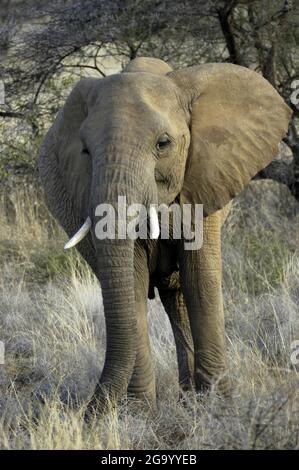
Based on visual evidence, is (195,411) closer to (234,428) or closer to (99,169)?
(234,428)

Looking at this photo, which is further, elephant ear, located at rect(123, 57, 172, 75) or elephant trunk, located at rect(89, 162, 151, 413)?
elephant ear, located at rect(123, 57, 172, 75)

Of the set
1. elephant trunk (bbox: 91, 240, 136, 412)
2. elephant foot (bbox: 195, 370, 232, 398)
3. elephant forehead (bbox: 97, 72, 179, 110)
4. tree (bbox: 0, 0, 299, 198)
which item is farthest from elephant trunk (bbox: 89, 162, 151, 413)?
tree (bbox: 0, 0, 299, 198)

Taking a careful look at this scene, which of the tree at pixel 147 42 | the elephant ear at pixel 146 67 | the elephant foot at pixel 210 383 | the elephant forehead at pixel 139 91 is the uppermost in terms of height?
the tree at pixel 147 42

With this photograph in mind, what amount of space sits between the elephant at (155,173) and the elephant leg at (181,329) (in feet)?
0.04

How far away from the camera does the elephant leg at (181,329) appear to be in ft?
19.6

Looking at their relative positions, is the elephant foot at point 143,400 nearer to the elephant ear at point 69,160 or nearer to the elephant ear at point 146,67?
the elephant ear at point 69,160

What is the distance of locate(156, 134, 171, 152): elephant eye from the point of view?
16.3 ft

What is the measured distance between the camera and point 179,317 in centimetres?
608

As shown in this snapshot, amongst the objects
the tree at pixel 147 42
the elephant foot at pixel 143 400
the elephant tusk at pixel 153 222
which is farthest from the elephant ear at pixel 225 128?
the tree at pixel 147 42

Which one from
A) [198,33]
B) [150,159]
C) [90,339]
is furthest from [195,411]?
[198,33]

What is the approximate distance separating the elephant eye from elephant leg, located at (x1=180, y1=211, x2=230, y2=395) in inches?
25.1

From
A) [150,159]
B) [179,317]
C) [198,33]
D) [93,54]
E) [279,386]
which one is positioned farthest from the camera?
[93,54]

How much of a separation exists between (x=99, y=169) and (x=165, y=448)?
4.48 ft

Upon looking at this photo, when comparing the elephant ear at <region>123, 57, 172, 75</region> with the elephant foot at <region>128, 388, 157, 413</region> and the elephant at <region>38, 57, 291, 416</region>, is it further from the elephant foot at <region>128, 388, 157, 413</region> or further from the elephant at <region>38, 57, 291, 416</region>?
the elephant foot at <region>128, 388, 157, 413</region>
